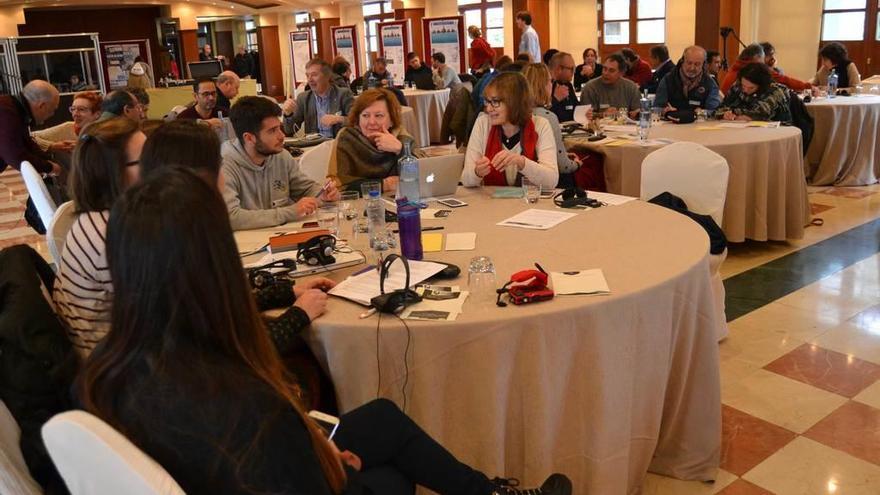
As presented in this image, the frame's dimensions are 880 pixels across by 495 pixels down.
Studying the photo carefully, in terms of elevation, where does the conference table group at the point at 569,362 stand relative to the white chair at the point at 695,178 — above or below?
below

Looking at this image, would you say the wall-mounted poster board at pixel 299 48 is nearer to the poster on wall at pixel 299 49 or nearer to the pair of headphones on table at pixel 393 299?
the poster on wall at pixel 299 49

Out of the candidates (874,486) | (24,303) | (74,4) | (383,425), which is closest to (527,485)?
(383,425)

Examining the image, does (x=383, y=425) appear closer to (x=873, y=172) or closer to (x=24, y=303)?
(x=24, y=303)

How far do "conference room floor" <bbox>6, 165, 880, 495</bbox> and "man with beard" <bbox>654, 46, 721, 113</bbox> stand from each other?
1572mm

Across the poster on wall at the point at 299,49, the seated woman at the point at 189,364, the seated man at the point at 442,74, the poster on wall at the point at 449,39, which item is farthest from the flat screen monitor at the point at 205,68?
the seated woman at the point at 189,364

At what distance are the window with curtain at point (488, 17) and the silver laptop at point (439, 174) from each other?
49.9ft

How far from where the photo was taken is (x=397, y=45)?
44.6 ft

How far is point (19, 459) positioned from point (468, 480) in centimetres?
100

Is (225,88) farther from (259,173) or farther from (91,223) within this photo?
(91,223)

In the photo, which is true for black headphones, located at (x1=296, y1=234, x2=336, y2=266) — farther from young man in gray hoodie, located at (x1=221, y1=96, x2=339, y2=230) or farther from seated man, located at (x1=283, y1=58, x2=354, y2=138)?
seated man, located at (x1=283, y1=58, x2=354, y2=138)

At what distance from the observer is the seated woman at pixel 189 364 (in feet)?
3.95

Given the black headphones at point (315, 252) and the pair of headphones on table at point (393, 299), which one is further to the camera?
the black headphones at point (315, 252)

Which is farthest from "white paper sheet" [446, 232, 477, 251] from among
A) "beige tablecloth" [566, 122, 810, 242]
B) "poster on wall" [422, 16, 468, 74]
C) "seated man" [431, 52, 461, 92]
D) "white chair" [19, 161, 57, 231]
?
"poster on wall" [422, 16, 468, 74]

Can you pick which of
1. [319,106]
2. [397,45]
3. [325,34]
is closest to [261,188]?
[319,106]
